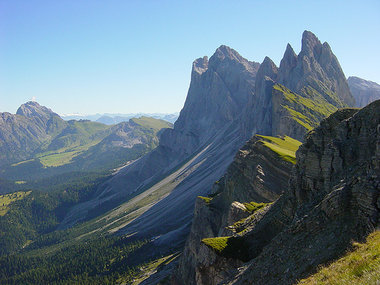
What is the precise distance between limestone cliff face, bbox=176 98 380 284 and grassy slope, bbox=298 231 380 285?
63.5 inches

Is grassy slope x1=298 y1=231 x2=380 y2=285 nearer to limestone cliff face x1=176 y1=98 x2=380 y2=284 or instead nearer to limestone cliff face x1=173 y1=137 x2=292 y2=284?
limestone cliff face x1=176 y1=98 x2=380 y2=284

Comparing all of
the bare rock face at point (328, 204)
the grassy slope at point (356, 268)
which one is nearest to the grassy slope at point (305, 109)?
the bare rock face at point (328, 204)

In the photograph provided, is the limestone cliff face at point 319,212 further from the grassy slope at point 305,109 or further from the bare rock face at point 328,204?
the grassy slope at point 305,109

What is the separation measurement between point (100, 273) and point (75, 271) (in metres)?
22.1

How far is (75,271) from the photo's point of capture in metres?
153

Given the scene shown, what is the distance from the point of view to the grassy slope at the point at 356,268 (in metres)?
14.4

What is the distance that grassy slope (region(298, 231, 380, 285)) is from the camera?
14441mm

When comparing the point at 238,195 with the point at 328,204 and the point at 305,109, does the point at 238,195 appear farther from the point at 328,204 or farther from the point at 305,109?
the point at 305,109

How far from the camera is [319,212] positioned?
25.4 m

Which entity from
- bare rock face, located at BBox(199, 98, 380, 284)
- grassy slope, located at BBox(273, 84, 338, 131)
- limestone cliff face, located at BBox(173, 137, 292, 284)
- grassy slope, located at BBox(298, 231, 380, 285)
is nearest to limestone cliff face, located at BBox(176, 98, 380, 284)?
bare rock face, located at BBox(199, 98, 380, 284)

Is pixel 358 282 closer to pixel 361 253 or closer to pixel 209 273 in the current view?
pixel 361 253

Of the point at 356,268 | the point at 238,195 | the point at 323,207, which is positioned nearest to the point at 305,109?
the point at 238,195

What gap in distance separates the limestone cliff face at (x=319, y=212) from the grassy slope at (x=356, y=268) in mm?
1613

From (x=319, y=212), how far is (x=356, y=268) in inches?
393
